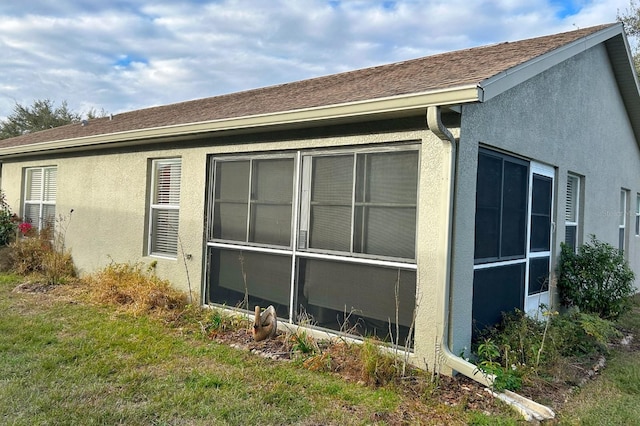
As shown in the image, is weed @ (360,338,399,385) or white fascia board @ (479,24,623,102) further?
weed @ (360,338,399,385)

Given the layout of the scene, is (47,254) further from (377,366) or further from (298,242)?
(377,366)

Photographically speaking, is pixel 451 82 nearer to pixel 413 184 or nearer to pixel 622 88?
pixel 413 184

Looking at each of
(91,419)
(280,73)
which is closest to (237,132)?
(91,419)

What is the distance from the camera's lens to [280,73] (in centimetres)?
1834

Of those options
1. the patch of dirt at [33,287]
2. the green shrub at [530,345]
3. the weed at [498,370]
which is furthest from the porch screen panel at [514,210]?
the patch of dirt at [33,287]

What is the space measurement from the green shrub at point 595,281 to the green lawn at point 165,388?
12.4ft

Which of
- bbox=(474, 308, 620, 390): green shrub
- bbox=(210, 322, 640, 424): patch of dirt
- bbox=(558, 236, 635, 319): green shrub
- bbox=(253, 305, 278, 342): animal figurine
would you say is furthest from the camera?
bbox=(558, 236, 635, 319): green shrub

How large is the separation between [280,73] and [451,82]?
1528 centimetres

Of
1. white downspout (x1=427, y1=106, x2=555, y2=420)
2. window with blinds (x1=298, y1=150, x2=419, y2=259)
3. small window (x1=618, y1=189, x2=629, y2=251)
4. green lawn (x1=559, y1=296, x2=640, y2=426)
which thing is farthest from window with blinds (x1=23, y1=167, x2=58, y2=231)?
small window (x1=618, y1=189, x2=629, y2=251)

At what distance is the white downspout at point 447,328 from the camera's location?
3.64m

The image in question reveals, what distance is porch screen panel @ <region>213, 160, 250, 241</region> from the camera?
606 centimetres

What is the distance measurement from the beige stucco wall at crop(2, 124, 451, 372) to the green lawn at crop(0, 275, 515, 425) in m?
1.02

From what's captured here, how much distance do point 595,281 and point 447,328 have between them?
3496 mm

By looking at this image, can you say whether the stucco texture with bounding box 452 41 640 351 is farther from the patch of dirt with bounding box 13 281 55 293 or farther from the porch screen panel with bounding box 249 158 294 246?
the patch of dirt with bounding box 13 281 55 293
